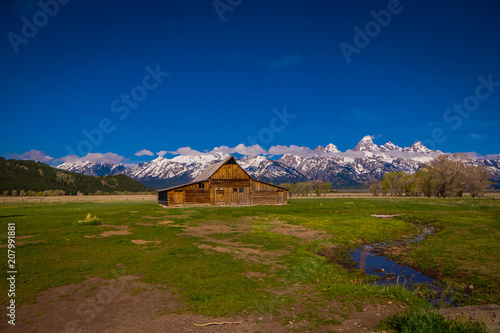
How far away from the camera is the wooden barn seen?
5153 cm

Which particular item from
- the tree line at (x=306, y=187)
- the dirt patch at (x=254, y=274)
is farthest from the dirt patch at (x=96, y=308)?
the tree line at (x=306, y=187)

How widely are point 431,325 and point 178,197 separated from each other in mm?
49044

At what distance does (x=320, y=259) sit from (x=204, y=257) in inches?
254

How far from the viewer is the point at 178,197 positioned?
2015 inches

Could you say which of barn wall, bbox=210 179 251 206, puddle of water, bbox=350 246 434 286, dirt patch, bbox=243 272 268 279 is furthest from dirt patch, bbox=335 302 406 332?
barn wall, bbox=210 179 251 206

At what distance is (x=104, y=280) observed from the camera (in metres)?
10.4

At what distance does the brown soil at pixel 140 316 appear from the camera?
6766 millimetres

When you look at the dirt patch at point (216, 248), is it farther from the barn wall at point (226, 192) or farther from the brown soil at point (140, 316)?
the barn wall at point (226, 192)

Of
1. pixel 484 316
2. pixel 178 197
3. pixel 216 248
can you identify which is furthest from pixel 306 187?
pixel 484 316

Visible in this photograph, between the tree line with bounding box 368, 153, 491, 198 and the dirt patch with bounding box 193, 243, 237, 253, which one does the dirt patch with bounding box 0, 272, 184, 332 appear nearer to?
the dirt patch with bounding box 193, 243, 237, 253

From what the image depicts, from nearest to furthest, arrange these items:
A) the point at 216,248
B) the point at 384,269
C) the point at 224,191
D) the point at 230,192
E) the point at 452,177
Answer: the point at 384,269
the point at 216,248
the point at 224,191
the point at 230,192
the point at 452,177

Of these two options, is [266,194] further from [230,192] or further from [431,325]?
[431,325]

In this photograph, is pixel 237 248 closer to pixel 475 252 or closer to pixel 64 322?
pixel 64 322

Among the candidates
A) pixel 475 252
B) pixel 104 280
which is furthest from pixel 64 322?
pixel 475 252
